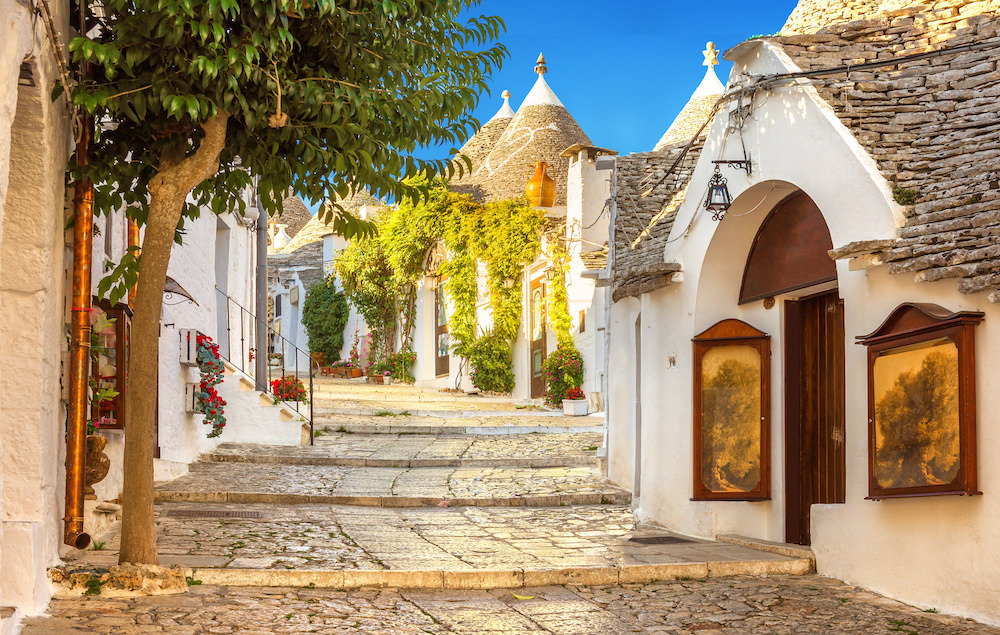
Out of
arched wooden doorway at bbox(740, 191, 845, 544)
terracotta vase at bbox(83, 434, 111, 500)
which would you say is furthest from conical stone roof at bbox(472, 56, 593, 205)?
terracotta vase at bbox(83, 434, 111, 500)

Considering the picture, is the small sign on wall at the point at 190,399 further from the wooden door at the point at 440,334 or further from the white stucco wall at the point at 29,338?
the wooden door at the point at 440,334

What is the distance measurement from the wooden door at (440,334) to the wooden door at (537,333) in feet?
13.3

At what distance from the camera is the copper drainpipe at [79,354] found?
654 cm

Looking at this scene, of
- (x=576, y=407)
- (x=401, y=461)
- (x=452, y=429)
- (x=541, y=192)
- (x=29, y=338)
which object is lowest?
(x=401, y=461)

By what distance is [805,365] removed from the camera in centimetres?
911

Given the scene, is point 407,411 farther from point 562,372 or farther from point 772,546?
point 772,546

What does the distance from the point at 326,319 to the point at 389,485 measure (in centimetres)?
1953

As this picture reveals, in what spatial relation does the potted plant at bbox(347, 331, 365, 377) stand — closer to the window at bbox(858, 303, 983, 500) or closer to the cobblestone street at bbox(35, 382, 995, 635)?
the cobblestone street at bbox(35, 382, 995, 635)

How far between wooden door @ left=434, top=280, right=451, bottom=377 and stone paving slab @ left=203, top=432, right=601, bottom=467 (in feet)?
31.0

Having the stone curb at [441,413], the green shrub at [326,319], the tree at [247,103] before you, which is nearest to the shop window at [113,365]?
the tree at [247,103]

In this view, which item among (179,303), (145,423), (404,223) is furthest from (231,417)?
(404,223)

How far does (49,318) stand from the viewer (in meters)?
6.20

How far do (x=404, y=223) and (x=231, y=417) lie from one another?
11.9m

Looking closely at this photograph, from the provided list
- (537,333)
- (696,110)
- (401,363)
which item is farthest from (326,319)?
(696,110)
